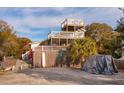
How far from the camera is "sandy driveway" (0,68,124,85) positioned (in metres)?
10.6

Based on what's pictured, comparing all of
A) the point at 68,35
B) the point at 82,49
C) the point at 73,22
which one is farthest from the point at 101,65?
the point at 73,22

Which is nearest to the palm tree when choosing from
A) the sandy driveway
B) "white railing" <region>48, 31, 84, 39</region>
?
"white railing" <region>48, 31, 84, 39</region>

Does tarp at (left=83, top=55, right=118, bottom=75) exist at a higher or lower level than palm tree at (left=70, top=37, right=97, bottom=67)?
lower

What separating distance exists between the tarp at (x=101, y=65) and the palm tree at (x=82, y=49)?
106mm

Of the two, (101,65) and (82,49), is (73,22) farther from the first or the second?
(101,65)

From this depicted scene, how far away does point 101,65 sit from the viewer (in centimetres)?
1099

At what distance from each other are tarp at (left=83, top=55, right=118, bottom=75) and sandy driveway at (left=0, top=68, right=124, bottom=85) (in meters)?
0.12

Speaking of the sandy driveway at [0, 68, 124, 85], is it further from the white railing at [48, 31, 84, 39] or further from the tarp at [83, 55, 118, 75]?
the white railing at [48, 31, 84, 39]

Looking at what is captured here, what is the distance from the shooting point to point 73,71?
10875 millimetres

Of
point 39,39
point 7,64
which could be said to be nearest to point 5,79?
point 7,64
